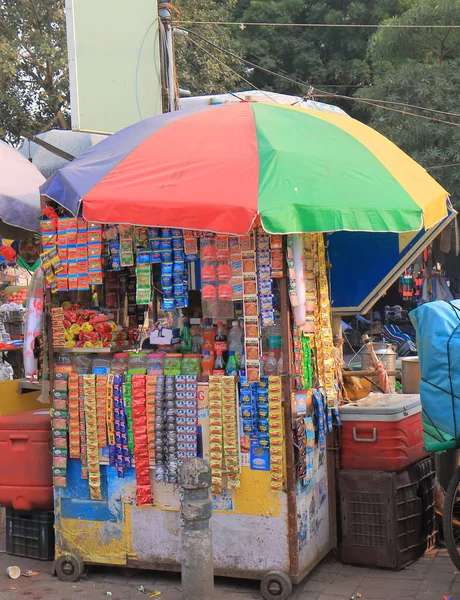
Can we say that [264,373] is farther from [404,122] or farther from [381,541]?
[404,122]

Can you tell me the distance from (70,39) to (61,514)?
4.20 metres

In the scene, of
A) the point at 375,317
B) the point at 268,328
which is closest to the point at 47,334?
the point at 268,328

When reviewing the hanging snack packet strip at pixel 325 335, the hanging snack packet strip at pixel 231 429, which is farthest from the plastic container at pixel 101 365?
the hanging snack packet strip at pixel 325 335

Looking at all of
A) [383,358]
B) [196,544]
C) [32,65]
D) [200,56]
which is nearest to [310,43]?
[200,56]

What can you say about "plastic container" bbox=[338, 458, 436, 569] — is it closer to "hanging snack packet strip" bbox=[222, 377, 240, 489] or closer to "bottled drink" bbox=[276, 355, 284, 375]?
"hanging snack packet strip" bbox=[222, 377, 240, 489]

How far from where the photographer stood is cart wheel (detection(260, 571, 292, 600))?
14.6 ft

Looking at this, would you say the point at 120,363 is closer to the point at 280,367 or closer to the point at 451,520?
the point at 280,367

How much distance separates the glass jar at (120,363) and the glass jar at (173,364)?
1.05 feet

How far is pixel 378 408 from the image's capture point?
504 centimetres

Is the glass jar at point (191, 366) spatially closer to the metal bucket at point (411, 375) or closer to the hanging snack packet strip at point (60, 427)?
the hanging snack packet strip at point (60, 427)

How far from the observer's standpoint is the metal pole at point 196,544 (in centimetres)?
382

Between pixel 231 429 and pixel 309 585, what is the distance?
1.18 meters

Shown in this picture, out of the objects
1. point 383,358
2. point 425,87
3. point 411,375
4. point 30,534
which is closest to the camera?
point 30,534

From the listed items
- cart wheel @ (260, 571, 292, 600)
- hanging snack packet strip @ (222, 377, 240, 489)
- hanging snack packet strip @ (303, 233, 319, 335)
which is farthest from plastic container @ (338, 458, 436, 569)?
hanging snack packet strip @ (303, 233, 319, 335)
